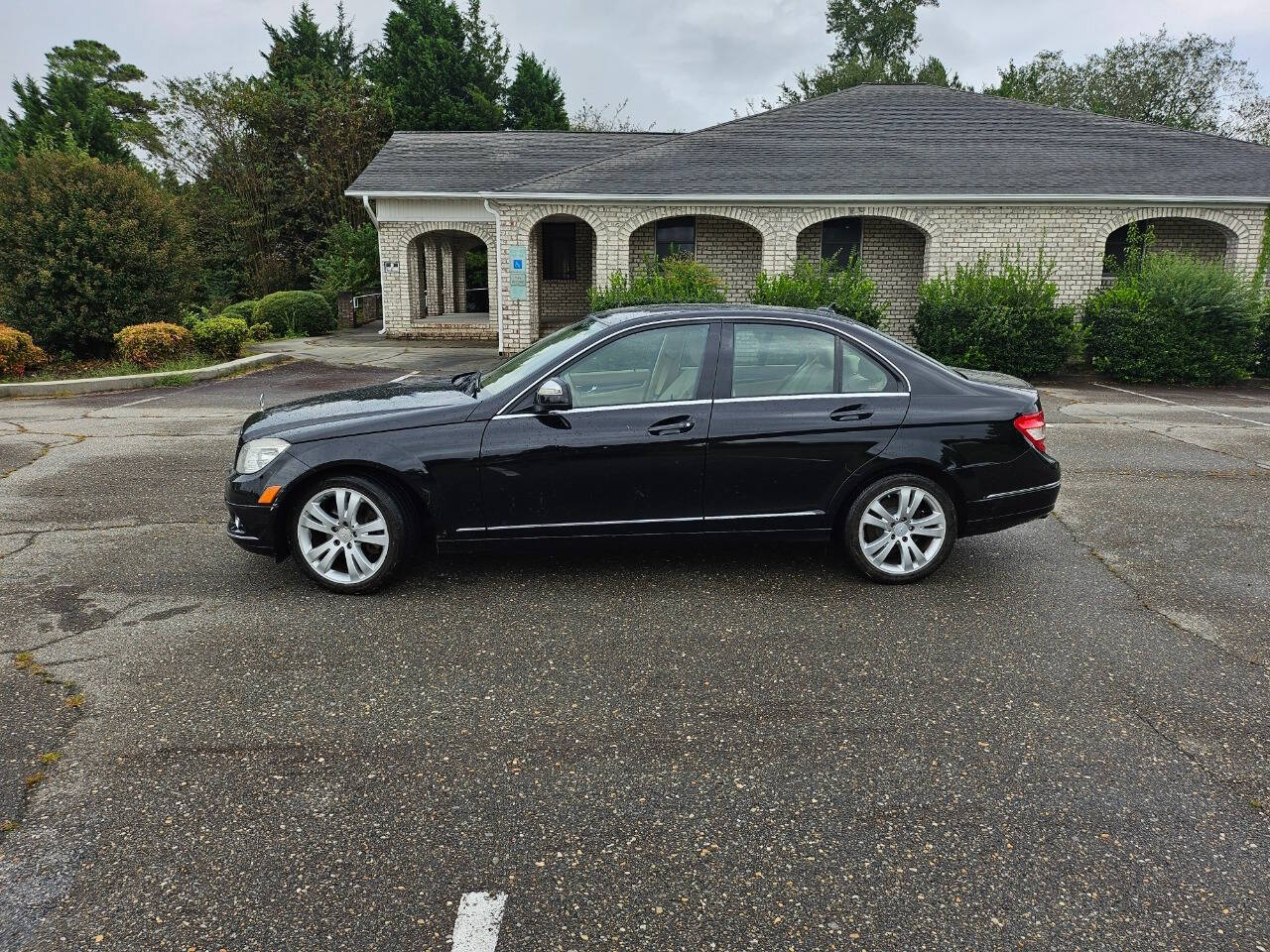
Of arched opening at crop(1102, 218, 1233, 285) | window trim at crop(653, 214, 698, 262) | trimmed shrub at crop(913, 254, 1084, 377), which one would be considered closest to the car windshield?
trimmed shrub at crop(913, 254, 1084, 377)

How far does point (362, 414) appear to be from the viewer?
16.4 feet

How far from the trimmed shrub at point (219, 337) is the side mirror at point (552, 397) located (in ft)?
43.5

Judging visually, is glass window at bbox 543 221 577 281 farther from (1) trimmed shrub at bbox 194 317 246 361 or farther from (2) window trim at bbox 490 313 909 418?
(2) window trim at bbox 490 313 909 418

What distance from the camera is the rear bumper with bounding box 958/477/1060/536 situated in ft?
17.0

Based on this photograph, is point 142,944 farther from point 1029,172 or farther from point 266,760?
point 1029,172

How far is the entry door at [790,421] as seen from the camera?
499 cm

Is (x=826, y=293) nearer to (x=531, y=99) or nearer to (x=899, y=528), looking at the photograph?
(x=899, y=528)

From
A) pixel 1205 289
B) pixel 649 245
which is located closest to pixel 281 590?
pixel 1205 289

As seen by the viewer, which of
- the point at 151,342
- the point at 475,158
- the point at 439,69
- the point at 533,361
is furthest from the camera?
the point at 439,69

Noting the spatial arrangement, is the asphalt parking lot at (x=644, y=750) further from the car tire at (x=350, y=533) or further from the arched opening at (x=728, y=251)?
the arched opening at (x=728, y=251)

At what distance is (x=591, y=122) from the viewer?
54219 millimetres

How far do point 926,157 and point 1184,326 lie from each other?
720 cm

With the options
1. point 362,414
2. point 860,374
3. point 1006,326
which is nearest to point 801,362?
point 860,374

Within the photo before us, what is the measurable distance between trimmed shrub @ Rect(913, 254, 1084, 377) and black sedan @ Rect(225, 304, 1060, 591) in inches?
428
